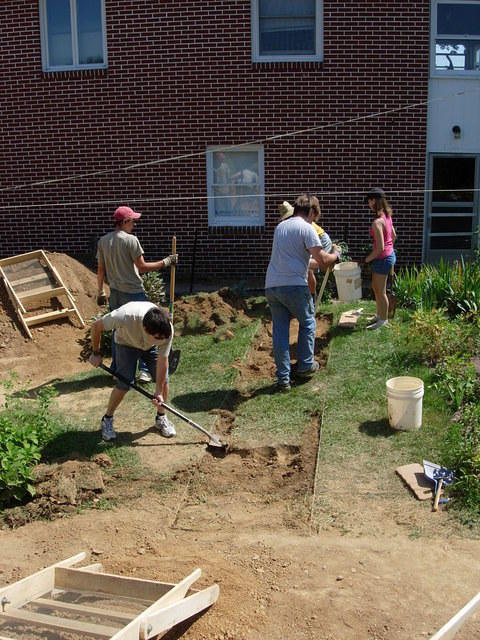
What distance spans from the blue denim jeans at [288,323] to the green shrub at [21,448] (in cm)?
233

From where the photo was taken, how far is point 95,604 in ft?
14.5

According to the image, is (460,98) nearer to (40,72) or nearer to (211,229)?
(211,229)

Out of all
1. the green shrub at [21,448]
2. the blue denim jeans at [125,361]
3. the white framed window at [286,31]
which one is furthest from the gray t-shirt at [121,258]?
the white framed window at [286,31]

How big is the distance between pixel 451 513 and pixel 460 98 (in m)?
9.54

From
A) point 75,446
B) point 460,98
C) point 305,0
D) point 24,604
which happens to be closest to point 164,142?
point 305,0

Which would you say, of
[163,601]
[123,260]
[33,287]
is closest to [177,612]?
[163,601]

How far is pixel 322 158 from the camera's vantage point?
13.2m

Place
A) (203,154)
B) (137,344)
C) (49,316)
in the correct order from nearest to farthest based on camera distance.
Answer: (137,344), (49,316), (203,154)

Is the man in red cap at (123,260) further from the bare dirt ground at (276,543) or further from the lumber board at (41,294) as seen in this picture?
the lumber board at (41,294)

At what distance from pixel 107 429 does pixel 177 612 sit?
290 centimetres

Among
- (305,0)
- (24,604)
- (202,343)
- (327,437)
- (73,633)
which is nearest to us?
(73,633)

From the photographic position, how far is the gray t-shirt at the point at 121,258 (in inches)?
308

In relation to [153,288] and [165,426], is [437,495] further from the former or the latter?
[153,288]

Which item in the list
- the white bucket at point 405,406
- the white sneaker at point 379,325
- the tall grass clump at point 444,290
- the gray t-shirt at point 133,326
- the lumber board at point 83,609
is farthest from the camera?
the tall grass clump at point 444,290
